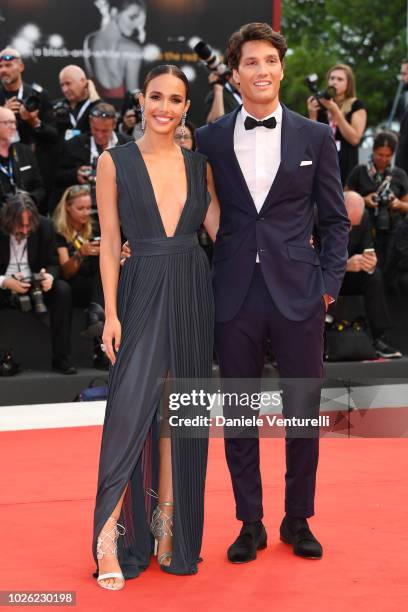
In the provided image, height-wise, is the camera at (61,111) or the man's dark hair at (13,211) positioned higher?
the camera at (61,111)

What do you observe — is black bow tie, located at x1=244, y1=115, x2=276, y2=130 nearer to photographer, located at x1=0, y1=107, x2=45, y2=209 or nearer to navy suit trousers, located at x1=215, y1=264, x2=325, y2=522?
navy suit trousers, located at x1=215, y1=264, x2=325, y2=522

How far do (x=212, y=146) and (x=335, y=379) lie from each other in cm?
334

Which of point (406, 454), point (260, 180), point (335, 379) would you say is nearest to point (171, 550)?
point (260, 180)

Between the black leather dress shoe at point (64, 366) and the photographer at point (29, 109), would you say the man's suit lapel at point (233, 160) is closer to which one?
the black leather dress shoe at point (64, 366)

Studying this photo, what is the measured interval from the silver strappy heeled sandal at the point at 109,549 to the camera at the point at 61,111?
4490 mm

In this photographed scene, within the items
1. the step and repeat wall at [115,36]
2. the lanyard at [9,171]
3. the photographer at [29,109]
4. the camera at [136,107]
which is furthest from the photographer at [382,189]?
the lanyard at [9,171]

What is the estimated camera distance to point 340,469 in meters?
5.01

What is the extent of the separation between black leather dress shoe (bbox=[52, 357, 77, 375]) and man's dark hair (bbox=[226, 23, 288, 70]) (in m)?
3.23

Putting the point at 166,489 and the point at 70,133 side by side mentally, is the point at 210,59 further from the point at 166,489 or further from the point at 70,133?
the point at 166,489

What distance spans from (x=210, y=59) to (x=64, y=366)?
2347 millimetres

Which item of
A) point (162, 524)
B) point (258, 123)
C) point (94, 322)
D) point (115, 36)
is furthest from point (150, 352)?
point (115, 36)

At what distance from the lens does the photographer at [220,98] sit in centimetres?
753

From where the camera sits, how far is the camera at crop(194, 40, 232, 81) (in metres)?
7.23

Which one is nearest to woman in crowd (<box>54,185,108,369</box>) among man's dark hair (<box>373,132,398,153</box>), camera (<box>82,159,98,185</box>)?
camera (<box>82,159,98,185</box>)
